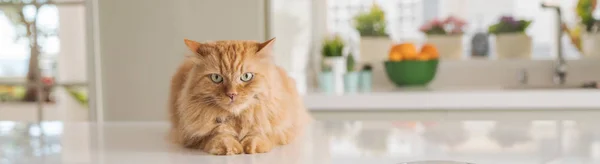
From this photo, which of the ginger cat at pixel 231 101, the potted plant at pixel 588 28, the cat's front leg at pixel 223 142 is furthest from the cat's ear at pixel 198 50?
the potted plant at pixel 588 28

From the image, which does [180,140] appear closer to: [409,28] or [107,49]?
[107,49]

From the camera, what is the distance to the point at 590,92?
7.28 feet

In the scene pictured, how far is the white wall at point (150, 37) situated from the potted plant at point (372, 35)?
2.88 feet

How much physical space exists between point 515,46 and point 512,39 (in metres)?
0.04

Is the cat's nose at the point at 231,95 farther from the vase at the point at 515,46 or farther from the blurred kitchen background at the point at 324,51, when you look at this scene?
the vase at the point at 515,46

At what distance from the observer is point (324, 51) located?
2.80 metres

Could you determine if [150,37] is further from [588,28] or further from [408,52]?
[588,28]

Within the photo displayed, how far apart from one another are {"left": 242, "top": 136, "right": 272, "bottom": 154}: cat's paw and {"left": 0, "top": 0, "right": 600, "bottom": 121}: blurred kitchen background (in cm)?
132

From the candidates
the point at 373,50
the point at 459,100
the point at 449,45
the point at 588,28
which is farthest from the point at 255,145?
the point at 588,28

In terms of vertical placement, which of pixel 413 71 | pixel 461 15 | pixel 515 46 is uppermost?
pixel 461 15

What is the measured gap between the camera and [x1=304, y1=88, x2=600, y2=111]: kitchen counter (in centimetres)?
223

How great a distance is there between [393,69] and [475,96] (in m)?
0.50

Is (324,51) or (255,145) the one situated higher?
(324,51)

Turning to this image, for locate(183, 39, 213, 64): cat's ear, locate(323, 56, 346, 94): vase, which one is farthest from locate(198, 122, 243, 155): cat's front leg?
locate(323, 56, 346, 94): vase
